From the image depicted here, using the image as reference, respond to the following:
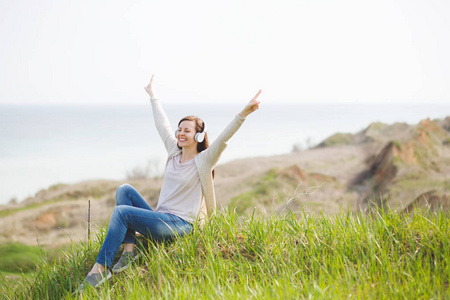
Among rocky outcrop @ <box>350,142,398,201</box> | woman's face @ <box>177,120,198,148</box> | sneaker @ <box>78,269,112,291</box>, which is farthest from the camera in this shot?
rocky outcrop @ <box>350,142,398,201</box>

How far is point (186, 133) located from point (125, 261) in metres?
1.18

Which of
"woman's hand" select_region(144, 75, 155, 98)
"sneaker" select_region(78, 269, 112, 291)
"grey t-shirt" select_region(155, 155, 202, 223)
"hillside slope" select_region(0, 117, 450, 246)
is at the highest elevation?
"woman's hand" select_region(144, 75, 155, 98)

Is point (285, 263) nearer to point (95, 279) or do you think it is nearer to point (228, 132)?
point (228, 132)

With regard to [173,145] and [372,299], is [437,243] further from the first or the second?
[173,145]

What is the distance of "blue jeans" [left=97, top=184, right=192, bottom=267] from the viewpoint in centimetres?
381

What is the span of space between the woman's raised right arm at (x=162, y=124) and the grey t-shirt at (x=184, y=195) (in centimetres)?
36

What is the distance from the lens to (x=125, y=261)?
13.2 ft

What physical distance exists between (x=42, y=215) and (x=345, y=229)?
49.9 feet

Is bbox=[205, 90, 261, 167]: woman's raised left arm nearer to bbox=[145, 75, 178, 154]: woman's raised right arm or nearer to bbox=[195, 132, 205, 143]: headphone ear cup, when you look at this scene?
bbox=[195, 132, 205, 143]: headphone ear cup

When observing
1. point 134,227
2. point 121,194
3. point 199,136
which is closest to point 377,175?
point 199,136

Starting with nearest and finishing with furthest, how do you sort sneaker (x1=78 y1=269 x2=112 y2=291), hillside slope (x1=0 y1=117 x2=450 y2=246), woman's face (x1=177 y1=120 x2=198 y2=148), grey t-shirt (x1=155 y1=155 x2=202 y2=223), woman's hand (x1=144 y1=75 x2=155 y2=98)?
sneaker (x1=78 y1=269 x2=112 y2=291) → grey t-shirt (x1=155 y1=155 x2=202 y2=223) → woman's face (x1=177 y1=120 x2=198 y2=148) → woman's hand (x1=144 y1=75 x2=155 y2=98) → hillside slope (x1=0 y1=117 x2=450 y2=246)

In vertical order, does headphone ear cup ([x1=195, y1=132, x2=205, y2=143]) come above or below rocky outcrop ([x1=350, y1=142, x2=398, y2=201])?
above

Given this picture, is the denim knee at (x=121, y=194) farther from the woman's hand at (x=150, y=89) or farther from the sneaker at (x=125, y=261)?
the woman's hand at (x=150, y=89)

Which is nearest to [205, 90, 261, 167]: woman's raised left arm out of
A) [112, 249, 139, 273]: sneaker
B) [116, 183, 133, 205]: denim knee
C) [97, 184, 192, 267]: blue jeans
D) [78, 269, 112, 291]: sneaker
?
[97, 184, 192, 267]: blue jeans
